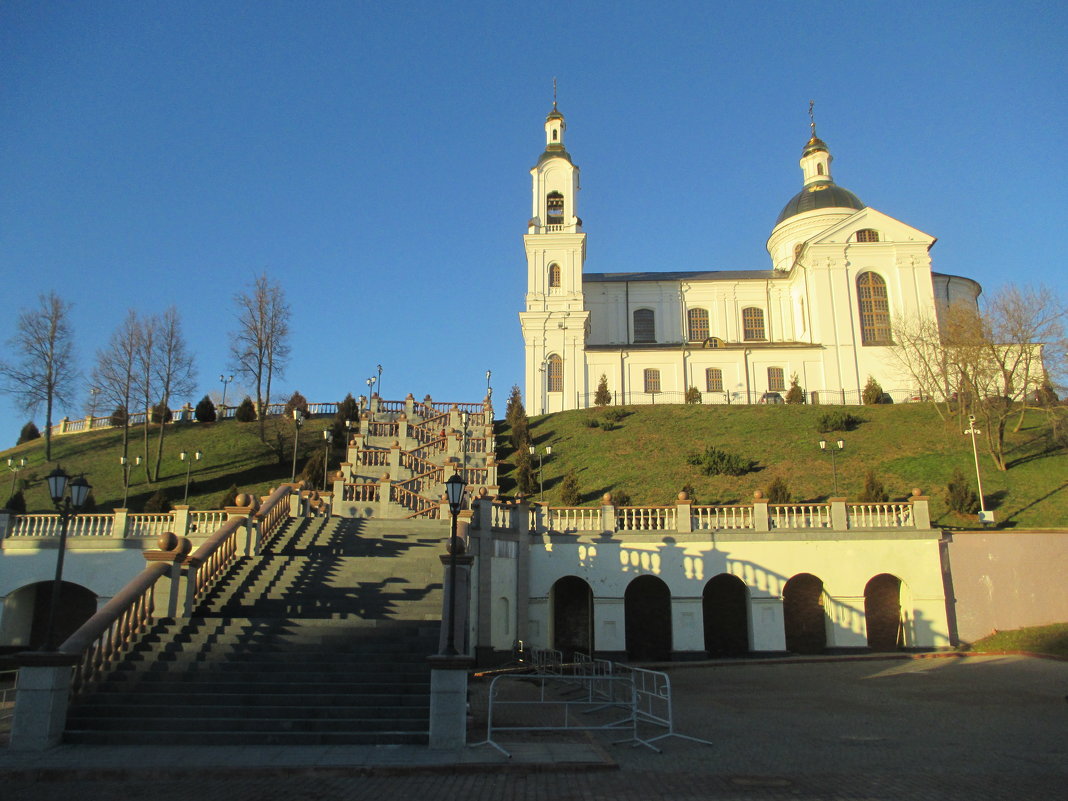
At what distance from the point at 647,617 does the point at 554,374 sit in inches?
1389

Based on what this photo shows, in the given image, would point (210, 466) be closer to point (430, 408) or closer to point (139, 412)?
point (139, 412)

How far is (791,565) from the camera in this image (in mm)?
23188

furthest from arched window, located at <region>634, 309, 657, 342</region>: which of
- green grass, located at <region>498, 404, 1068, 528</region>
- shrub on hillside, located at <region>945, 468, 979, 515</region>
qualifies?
shrub on hillside, located at <region>945, 468, 979, 515</region>

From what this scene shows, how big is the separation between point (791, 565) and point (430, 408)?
82.5 feet

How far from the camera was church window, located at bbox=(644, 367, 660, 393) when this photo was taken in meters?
59.1

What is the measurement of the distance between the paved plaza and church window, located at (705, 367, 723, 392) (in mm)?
45866

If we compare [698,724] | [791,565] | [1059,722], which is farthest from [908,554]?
[698,724]

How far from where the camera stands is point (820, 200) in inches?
2768

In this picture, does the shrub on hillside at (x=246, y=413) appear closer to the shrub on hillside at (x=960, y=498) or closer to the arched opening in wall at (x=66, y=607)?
the arched opening in wall at (x=66, y=607)

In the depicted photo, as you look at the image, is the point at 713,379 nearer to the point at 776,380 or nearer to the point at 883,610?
the point at 776,380

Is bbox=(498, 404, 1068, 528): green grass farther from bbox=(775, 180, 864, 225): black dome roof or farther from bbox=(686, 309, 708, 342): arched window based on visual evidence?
bbox=(775, 180, 864, 225): black dome roof

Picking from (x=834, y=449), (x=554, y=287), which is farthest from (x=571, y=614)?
(x=554, y=287)

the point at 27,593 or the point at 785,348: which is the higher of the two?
the point at 785,348

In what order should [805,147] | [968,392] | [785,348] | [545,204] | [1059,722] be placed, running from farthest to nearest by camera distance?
[805,147]
[545,204]
[785,348]
[968,392]
[1059,722]
